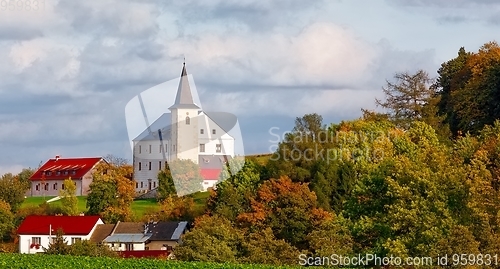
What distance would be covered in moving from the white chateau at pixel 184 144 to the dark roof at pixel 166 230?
27.7m

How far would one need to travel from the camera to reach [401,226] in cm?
4231

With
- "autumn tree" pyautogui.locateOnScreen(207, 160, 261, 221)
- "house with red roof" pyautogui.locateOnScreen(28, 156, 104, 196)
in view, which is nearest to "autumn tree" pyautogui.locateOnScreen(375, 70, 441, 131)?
"autumn tree" pyautogui.locateOnScreen(207, 160, 261, 221)

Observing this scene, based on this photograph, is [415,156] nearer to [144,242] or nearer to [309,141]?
[309,141]

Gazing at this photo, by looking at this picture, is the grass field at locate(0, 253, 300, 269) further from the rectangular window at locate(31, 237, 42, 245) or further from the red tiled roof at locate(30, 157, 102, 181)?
the red tiled roof at locate(30, 157, 102, 181)

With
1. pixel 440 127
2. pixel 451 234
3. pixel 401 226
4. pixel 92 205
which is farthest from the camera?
pixel 92 205

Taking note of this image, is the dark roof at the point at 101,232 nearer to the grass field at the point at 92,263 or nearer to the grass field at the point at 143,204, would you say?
the grass field at the point at 143,204

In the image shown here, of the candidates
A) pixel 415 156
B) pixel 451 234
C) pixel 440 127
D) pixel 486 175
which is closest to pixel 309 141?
pixel 440 127

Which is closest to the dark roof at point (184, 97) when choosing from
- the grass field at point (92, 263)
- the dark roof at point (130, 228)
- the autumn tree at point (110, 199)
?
the autumn tree at point (110, 199)

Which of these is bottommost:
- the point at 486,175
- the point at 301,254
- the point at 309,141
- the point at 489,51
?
the point at 301,254

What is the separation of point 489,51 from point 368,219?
33.7m

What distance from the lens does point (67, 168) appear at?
450 ft

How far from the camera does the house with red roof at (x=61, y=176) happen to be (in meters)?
132

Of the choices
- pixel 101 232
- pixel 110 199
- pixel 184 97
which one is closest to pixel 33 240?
pixel 101 232

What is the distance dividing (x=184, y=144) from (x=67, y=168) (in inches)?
916
